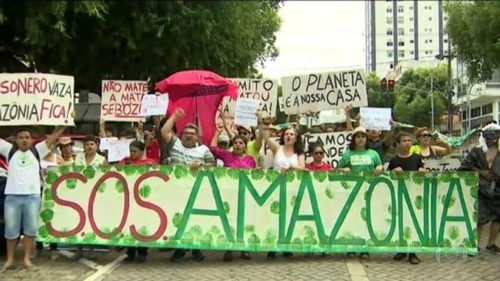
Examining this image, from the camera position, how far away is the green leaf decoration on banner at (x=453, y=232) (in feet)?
26.0

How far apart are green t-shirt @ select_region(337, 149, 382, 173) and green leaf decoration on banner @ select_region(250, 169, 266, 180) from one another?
1020 mm

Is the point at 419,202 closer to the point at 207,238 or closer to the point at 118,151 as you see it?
the point at 207,238

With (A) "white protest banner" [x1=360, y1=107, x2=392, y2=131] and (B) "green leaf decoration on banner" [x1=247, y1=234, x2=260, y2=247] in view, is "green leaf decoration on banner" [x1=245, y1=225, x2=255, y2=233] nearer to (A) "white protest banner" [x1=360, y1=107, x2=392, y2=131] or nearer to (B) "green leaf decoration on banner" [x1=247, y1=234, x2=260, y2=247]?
(B) "green leaf decoration on banner" [x1=247, y1=234, x2=260, y2=247]

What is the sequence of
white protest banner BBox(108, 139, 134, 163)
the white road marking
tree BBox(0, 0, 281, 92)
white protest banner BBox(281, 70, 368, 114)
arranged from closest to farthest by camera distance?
tree BBox(0, 0, 281, 92) → the white road marking → white protest banner BBox(108, 139, 134, 163) → white protest banner BBox(281, 70, 368, 114)

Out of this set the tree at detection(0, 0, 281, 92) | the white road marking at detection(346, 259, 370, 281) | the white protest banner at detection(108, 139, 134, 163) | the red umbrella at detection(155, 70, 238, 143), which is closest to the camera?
the tree at detection(0, 0, 281, 92)

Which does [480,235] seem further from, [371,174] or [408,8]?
[408,8]

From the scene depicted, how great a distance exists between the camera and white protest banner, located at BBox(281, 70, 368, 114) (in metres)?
10.1

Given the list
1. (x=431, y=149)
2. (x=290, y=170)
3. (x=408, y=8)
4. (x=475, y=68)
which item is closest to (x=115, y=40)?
(x=290, y=170)

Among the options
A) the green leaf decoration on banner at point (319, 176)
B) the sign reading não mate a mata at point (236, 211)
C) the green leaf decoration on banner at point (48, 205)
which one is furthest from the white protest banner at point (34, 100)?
the green leaf decoration on banner at point (319, 176)

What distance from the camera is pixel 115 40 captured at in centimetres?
1101

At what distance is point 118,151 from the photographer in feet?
30.7

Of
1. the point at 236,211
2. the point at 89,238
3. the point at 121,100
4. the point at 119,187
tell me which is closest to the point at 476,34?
the point at 121,100

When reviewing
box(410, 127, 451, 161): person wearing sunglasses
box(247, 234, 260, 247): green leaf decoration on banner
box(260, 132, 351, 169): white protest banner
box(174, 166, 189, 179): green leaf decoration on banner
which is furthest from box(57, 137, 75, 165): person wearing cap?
box(410, 127, 451, 161): person wearing sunglasses

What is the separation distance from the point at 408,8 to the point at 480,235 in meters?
152
